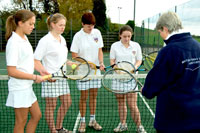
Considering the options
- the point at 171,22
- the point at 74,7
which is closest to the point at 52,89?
the point at 171,22

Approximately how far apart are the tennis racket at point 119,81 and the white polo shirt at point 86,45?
488 millimetres

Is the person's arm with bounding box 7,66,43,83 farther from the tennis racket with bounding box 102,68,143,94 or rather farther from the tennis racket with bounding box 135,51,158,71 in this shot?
the tennis racket with bounding box 135,51,158,71

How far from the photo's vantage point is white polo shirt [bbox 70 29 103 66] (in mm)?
3189

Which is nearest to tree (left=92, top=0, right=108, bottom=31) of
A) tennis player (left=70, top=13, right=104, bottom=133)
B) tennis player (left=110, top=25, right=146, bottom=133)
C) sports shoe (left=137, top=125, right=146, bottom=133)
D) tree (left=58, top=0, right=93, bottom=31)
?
tree (left=58, top=0, right=93, bottom=31)

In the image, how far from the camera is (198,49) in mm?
1726

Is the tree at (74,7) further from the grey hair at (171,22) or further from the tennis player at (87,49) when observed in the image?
the grey hair at (171,22)

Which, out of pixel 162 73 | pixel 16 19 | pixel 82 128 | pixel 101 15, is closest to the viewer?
pixel 162 73

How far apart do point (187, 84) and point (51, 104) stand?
1.74 m

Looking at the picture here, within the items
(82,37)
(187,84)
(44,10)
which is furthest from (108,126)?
(44,10)

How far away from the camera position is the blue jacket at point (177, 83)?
65.7 inches

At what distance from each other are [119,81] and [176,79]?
4.12 feet

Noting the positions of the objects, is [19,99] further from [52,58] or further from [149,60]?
[149,60]

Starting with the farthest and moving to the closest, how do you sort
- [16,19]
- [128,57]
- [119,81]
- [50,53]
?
1. [128,57]
2. [119,81]
3. [50,53]
4. [16,19]

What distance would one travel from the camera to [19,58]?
222cm
